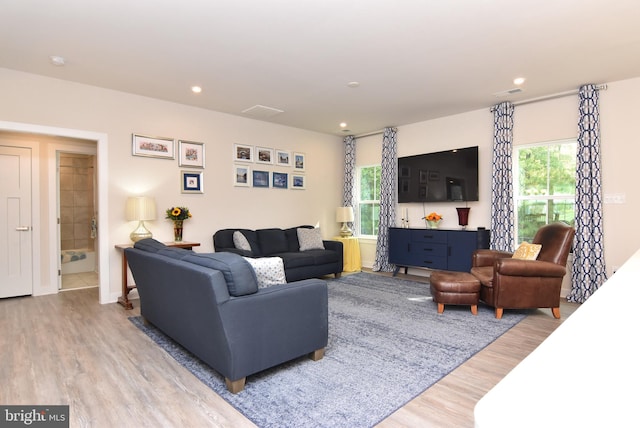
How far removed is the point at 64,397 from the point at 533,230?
5.46 metres

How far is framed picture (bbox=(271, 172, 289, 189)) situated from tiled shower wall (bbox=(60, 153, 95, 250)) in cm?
369

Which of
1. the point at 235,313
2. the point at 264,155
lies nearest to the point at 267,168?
the point at 264,155

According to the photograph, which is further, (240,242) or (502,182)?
(240,242)

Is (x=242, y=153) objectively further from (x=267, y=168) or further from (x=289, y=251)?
(x=289, y=251)

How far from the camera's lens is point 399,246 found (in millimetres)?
5996

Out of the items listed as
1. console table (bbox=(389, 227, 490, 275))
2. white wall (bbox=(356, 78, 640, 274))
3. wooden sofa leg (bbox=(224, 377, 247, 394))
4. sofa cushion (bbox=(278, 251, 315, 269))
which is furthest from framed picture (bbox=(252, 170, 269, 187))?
wooden sofa leg (bbox=(224, 377, 247, 394))

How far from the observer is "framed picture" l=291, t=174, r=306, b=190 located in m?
6.45

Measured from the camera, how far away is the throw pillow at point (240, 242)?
523 centimetres

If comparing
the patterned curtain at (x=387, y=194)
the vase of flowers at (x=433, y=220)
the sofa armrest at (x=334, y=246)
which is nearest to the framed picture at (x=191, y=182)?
the sofa armrest at (x=334, y=246)

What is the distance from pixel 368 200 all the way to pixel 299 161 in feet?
5.33

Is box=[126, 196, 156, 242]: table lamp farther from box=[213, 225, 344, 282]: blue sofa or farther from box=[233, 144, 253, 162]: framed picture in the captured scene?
box=[233, 144, 253, 162]: framed picture

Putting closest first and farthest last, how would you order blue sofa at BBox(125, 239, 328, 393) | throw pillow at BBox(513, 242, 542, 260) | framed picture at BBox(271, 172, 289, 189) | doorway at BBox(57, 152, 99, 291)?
blue sofa at BBox(125, 239, 328, 393) → throw pillow at BBox(513, 242, 542, 260) → framed picture at BBox(271, 172, 289, 189) → doorway at BBox(57, 152, 99, 291)

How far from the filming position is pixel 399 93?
4617mm

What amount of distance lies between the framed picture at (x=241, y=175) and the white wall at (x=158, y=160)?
0.23 feet
